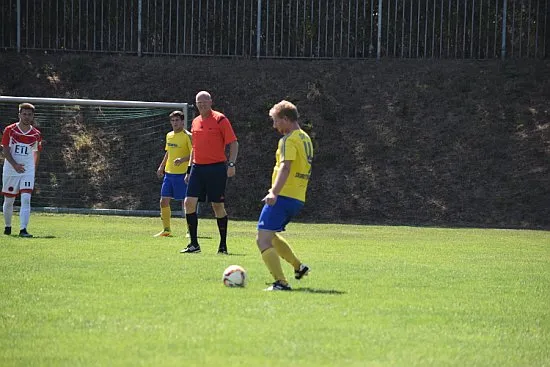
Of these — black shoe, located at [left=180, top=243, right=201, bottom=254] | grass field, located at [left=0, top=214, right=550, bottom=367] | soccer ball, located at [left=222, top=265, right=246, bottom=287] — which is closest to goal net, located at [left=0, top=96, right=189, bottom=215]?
grass field, located at [left=0, top=214, right=550, bottom=367]

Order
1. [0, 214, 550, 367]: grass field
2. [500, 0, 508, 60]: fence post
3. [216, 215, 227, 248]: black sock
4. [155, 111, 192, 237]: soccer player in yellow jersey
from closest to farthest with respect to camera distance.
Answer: [0, 214, 550, 367]: grass field, [216, 215, 227, 248]: black sock, [155, 111, 192, 237]: soccer player in yellow jersey, [500, 0, 508, 60]: fence post

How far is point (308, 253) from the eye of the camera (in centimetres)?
1603

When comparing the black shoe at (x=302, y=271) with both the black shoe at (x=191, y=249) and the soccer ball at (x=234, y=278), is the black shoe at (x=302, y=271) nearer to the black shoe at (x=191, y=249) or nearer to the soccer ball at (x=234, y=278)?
the soccer ball at (x=234, y=278)

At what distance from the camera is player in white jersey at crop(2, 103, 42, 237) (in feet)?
57.2

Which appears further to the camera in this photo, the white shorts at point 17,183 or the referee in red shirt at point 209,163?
the white shorts at point 17,183

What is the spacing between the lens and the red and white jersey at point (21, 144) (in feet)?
57.3

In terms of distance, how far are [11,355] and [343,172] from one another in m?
20.6

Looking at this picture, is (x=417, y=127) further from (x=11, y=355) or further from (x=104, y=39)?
(x=11, y=355)

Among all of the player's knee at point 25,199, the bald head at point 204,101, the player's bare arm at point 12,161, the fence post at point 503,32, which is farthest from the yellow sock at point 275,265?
the fence post at point 503,32

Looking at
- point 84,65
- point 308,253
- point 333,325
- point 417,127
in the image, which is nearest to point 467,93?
point 417,127

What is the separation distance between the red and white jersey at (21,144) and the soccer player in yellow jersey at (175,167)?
2376mm

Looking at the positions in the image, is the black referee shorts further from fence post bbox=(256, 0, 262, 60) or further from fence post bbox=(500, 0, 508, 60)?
fence post bbox=(500, 0, 508, 60)

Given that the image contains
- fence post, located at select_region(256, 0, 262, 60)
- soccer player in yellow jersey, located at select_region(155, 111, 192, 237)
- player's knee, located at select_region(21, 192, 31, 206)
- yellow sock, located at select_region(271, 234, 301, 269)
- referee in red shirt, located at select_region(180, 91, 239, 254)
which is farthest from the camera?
fence post, located at select_region(256, 0, 262, 60)

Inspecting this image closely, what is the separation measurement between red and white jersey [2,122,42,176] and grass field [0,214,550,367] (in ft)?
4.97
